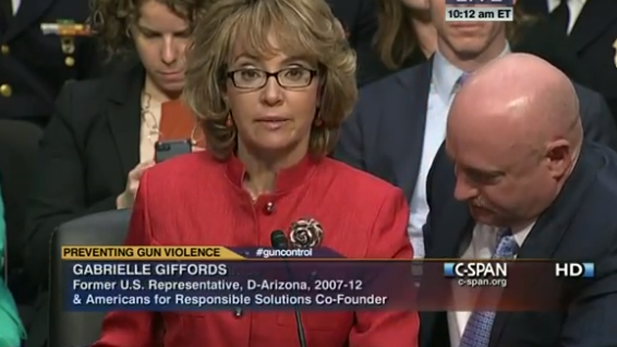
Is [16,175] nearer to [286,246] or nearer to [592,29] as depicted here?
[286,246]

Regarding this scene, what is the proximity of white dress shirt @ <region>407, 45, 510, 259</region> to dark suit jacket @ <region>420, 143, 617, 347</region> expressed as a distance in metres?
0.27

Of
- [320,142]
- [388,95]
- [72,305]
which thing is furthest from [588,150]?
[72,305]

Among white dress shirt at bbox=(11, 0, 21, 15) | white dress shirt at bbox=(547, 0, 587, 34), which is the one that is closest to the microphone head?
white dress shirt at bbox=(547, 0, 587, 34)

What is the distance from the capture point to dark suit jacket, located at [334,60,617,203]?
1.47m

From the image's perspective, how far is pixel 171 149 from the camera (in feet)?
4.79

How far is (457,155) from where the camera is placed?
3.84 ft

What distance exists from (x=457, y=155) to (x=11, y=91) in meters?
0.96

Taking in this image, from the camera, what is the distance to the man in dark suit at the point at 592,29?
1648 mm

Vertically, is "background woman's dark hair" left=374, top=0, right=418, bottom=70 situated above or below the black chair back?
above

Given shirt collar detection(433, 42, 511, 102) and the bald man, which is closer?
the bald man

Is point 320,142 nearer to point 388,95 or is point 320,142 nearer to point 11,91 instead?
point 388,95

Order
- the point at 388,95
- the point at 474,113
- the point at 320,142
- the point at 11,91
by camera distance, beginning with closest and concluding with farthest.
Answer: the point at 474,113 → the point at 320,142 → the point at 388,95 → the point at 11,91

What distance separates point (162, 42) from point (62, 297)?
39cm

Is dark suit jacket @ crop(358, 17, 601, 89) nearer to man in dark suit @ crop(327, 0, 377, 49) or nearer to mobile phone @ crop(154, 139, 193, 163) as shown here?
man in dark suit @ crop(327, 0, 377, 49)
